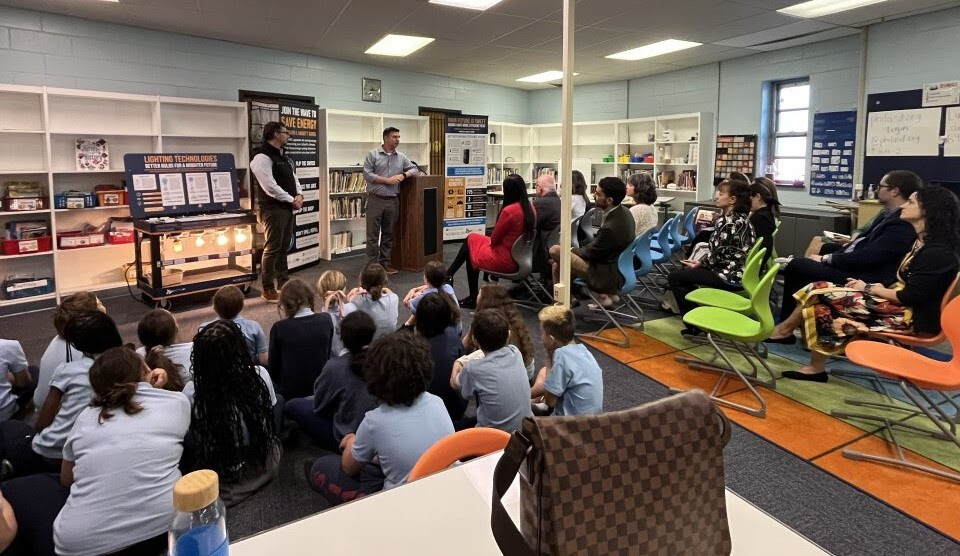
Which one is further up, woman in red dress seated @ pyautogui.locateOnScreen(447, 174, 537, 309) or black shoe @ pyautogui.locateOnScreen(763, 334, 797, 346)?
woman in red dress seated @ pyautogui.locateOnScreen(447, 174, 537, 309)

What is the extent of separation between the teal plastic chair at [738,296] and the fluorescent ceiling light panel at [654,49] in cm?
390

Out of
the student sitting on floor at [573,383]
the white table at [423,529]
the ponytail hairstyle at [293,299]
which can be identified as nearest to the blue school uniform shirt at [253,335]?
the ponytail hairstyle at [293,299]

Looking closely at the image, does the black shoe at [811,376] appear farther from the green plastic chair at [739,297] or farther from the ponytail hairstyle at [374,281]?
the ponytail hairstyle at [374,281]

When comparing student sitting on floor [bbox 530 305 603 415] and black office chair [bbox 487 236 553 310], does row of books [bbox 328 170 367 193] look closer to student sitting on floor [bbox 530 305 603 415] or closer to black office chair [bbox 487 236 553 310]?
black office chair [bbox 487 236 553 310]

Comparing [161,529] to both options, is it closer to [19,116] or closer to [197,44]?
[19,116]

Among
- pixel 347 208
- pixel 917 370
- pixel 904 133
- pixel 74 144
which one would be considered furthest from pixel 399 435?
pixel 347 208

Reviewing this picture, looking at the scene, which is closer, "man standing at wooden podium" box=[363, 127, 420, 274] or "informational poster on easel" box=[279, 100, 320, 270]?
"man standing at wooden podium" box=[363, 127, 420, 274]

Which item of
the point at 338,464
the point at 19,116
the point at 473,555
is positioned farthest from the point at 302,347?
the point at 19,116

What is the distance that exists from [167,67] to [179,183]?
5.88ft

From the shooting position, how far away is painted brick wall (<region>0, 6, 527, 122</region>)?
573cm

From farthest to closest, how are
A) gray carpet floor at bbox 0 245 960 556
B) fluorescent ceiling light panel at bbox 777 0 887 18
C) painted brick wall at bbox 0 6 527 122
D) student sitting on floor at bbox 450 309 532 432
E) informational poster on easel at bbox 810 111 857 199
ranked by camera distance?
informational poster on easel at bbox 810 111 857 199
painted brick wall at bbox 0 6 527 122
fluorescent ceiling light panel at bbox 777 0 887 18
student sitting on floor at bbox 450 309 532 432
gray carpet floor at bbox 0 245 960 556

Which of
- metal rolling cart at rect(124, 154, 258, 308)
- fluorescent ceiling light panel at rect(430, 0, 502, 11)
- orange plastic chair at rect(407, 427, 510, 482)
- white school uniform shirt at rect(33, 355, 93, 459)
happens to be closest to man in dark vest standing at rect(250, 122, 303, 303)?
metal rolling cart at rect(124, 154, 258, 308)

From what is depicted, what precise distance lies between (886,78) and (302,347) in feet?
22.8

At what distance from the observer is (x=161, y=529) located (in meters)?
1.93
